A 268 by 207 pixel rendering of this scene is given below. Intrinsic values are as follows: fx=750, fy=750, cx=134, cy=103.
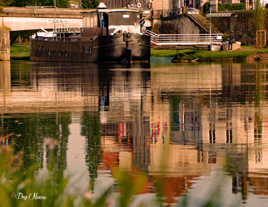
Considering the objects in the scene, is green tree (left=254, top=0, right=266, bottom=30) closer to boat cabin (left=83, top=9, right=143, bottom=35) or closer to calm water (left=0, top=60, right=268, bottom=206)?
boat cabin (left=83, top=9, right=143, bottom=35)

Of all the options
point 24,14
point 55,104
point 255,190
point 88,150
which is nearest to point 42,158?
point 88,150

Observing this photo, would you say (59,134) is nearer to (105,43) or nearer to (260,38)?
(105,43)

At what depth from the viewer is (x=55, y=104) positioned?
76.3 feet

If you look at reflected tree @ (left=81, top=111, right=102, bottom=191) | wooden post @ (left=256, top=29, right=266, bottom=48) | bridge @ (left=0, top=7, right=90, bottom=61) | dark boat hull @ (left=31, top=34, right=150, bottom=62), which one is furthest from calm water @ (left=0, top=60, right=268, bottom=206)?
bridge @ (left=0, top=7, right=90, bottom=61)

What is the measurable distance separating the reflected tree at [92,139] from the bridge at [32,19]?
66169mm

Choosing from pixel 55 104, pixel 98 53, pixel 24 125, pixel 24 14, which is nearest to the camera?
pixel 24 125

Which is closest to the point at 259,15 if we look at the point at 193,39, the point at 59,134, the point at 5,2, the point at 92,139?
the point at 193,39

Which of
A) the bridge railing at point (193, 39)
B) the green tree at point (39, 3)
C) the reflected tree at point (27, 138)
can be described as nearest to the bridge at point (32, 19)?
the bridge railing at point (193, 39)

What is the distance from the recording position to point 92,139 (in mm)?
15078

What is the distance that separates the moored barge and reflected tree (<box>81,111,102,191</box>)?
47.2 m

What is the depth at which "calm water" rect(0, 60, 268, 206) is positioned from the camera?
1016cm

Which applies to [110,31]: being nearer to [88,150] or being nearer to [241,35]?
[241,35]

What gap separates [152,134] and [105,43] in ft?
172

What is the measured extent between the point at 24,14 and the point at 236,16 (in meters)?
24.9
